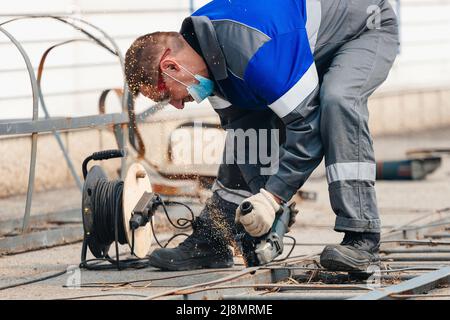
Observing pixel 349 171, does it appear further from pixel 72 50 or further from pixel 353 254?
pixel 72 50

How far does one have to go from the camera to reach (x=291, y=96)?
6.03 m

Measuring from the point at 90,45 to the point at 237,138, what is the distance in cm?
556

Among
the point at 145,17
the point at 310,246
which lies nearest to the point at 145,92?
the point at 310,246

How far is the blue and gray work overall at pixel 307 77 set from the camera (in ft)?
19.6

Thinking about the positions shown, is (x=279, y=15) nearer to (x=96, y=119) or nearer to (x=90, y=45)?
(x=96, y=119)

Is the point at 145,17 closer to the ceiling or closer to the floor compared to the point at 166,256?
closer to the ceiling

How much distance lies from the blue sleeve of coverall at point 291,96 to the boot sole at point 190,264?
31.1 inches

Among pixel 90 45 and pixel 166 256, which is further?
pixel 90 45

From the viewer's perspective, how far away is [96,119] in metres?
8.13

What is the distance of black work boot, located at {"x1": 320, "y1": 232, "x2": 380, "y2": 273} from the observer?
6.02 m

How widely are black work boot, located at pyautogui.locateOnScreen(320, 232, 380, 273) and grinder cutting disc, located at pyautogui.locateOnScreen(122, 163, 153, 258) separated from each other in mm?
1201

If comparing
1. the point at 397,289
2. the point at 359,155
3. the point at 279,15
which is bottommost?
the point at 397,289

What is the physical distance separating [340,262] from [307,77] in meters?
0.94

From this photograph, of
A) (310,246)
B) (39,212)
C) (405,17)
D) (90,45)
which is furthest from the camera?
(405,17)
